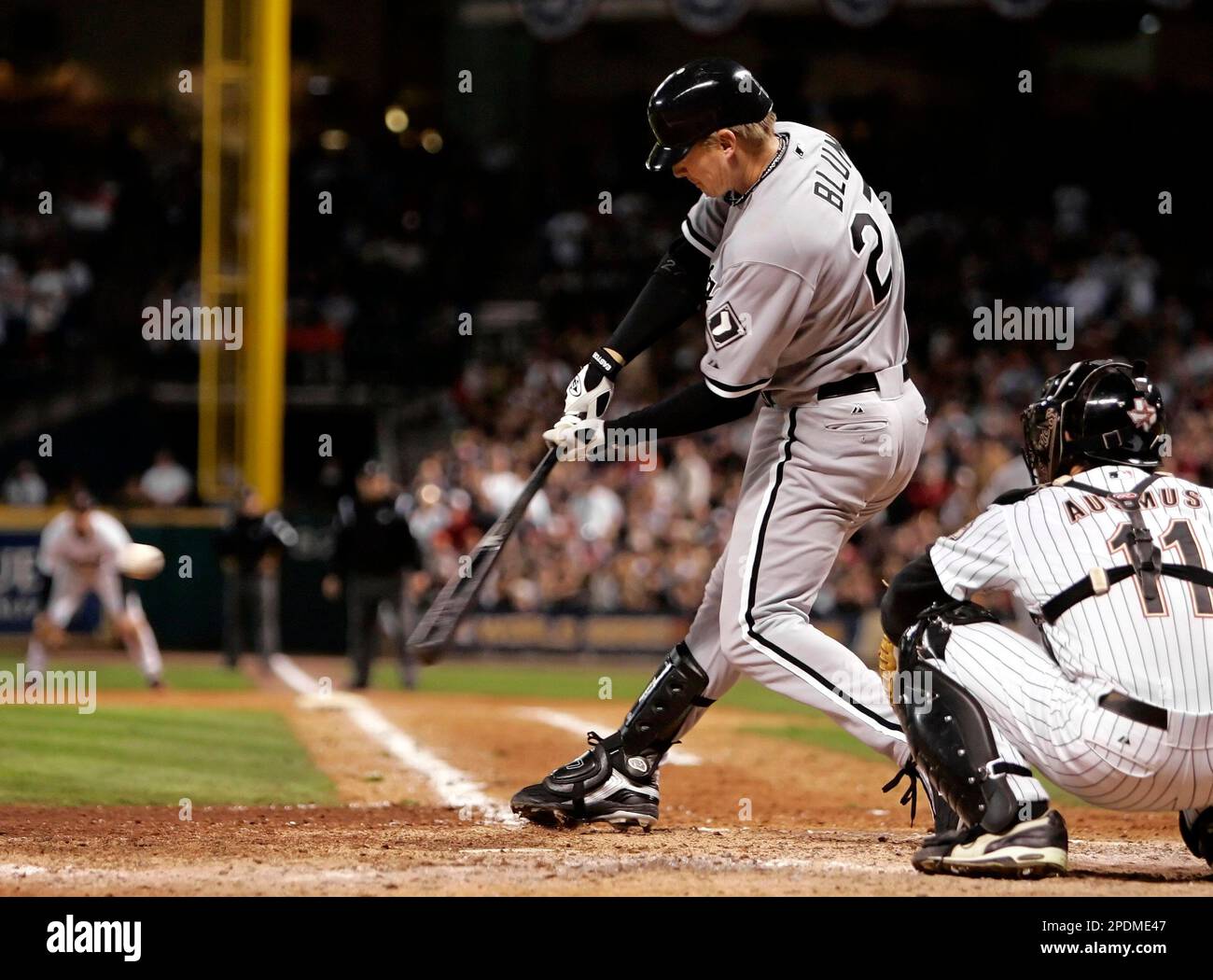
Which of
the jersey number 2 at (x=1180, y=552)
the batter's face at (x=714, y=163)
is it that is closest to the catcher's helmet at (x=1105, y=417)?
the jersey number 2 at (x=1180, y=552)

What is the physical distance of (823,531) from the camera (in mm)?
4594

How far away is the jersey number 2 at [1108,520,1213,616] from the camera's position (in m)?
3.66

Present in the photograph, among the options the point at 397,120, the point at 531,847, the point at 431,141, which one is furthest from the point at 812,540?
the point at 397,120

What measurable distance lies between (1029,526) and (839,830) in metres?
1.92

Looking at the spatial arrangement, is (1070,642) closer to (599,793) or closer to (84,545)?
(599,793)

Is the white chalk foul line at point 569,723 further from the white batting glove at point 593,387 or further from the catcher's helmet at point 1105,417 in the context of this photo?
the catcher's helmet at point 1105,417

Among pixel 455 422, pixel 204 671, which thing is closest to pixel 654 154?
pixel 204 671

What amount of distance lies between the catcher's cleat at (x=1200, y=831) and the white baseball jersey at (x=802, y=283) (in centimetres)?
146

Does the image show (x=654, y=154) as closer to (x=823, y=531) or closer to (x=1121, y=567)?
(x=823, y=531)

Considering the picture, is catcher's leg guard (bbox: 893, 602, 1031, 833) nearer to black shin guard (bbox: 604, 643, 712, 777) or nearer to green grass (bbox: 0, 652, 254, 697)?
black shin guard (bbox: 604, 643, 712, 777)

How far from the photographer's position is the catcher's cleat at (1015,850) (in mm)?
3822

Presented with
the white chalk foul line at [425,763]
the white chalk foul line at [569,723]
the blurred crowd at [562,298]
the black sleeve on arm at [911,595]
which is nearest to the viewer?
the black sleeve on arm at [911,595]

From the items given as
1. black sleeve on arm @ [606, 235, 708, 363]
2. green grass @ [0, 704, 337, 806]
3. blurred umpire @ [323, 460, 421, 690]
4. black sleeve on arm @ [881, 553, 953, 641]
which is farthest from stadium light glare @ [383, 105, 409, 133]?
black sleeve on arm @ [881, 553, 953, 641]

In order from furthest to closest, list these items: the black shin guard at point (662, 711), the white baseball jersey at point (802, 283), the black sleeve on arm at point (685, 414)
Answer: the black shin guard at point (662, 711), the black sleeve on arm at point (685, 414), the white baseball jersey at point (802, 283)
